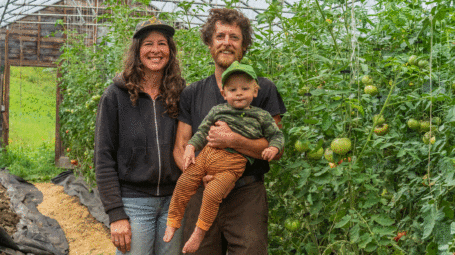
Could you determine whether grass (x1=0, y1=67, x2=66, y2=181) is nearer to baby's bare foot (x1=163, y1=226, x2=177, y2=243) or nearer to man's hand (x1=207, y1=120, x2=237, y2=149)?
baby's bare foot (x1=163, y1=226, x2=177, y2=243)

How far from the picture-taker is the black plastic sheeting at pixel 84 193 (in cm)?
486

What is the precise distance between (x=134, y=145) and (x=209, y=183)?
40 cm

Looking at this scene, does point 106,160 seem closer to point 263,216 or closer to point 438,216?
point 263,216

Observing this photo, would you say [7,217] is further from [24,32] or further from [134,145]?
[24,32]

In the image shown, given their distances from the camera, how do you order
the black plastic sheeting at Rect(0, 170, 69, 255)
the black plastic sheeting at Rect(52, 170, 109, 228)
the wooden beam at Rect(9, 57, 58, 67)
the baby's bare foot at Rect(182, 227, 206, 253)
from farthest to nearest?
the wooden beam at Rect(9, 57, 58, 67) → the black plastic sheeting at Rect(52, 170, 109, 228) → the black plastic sheeting at Rect(0, 170, 69, 255) → the baby's bare foot at Rect(182, 227, 206, 253)

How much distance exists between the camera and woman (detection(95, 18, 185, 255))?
172cm

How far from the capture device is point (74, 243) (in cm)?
418

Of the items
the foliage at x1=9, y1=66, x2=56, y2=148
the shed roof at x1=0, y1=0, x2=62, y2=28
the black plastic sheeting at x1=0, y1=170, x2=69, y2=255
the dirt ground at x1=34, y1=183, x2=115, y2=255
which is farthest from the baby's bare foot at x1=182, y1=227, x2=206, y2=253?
the foliage at x1=9, y1=66, x2=56, y2=148

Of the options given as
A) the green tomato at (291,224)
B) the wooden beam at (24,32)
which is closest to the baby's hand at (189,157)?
the green tomato at (291,224)

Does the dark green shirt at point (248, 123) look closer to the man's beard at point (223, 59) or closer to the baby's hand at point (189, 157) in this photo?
the baby's hand at point (189, 157)

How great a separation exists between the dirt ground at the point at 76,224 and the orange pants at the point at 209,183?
8.55 ft

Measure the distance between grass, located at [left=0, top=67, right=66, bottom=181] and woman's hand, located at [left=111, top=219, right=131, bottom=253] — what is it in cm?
614

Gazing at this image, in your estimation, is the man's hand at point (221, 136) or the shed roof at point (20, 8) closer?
the man's hand at point (221, 136)

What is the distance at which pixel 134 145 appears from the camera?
5.85 ft
